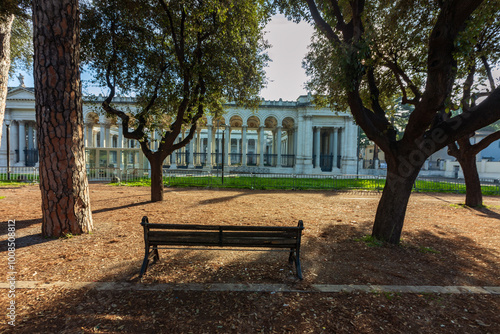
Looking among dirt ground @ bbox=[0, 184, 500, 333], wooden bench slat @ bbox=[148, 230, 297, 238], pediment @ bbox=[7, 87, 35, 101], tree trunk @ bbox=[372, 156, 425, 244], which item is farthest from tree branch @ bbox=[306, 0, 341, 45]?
pediment @ bbox=[7, 87, 35, 101]

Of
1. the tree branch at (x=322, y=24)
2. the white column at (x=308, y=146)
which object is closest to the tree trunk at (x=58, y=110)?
the tree branch at (x=322, y=24)

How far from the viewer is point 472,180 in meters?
8.96

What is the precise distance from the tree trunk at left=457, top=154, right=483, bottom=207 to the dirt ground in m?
3.75

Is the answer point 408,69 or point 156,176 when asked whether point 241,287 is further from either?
point 408,69

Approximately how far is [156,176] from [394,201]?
8.06 meters

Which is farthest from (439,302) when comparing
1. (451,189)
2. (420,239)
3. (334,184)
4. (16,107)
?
(16,107)

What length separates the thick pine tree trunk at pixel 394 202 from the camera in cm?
470

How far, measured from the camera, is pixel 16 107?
2836cm

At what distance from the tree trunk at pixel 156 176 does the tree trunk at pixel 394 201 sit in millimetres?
7684

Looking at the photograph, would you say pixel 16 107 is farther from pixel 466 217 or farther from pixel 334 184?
pixel 466 217

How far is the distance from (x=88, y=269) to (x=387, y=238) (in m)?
6.00

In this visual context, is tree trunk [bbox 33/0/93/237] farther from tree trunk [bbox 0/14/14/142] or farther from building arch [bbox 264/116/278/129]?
building arch [bbox 264/116/278/129]

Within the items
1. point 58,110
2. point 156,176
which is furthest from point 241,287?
point 156,176

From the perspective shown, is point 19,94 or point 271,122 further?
point 271,122
